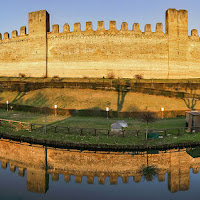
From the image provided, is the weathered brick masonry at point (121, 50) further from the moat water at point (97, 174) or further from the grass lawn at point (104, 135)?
the moat water at point (97, 174)

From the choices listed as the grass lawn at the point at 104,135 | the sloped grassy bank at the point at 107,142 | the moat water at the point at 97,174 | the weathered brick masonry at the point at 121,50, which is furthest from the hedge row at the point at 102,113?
the weathered brick masonry at the point at 121,50

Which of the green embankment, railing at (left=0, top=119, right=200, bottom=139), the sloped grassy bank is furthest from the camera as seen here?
the green embankment

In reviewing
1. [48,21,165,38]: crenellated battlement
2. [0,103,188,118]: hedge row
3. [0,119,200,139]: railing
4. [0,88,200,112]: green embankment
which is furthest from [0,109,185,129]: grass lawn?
[48,21,165,38]: crenellated battlement

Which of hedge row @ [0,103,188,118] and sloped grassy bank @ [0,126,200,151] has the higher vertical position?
hedge row @ [0,103,188,118]

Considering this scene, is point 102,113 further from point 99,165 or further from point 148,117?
point 99,165

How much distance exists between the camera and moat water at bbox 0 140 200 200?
6875 mm

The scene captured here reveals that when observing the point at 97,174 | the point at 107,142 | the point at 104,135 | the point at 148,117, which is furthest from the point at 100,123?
the point at 97,174

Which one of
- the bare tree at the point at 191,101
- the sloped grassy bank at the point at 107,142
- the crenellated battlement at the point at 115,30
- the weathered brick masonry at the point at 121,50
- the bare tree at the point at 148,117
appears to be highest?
the crenellated battlement at the point at 115,30

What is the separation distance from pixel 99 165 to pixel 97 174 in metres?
0.66

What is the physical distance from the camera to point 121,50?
2589cm

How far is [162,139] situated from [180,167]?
2.39 metres

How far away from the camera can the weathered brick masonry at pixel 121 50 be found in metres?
25.8

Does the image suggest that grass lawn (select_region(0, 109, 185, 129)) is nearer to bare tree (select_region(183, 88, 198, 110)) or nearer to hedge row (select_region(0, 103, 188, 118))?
hedge row (select_region(0, 103, 188, 118))

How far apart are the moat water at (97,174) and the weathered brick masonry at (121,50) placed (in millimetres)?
17224
